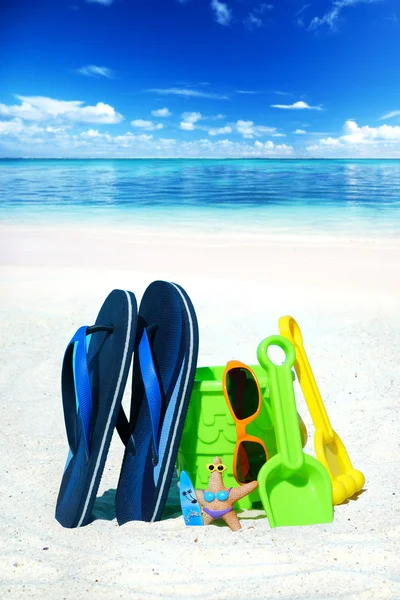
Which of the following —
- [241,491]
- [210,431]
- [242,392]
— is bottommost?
[241,491]

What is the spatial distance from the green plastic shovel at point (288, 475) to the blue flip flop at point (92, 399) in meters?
0.45

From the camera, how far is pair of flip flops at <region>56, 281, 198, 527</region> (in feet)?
7.29

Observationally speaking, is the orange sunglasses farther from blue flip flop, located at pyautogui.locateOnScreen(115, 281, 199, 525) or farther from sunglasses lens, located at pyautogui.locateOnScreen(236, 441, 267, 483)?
blue flip flop, located at pyautogui.locateOnScreen(115, 281, 199, 525)

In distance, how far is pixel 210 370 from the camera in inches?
102

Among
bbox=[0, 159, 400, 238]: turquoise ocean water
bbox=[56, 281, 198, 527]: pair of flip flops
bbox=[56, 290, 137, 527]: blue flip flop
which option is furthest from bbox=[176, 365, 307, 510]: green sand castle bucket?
bbox=[0, 159, 400, 238]: turquoise ocean water

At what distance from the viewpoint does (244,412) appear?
238 cm

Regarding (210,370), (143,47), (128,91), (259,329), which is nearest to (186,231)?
(259,329)

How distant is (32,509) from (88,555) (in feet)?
1.66

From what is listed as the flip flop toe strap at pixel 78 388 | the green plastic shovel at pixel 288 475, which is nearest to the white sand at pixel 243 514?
the green plastic shovel at pixel 288 475

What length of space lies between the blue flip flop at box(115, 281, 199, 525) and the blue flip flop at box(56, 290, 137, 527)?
87 millimetres

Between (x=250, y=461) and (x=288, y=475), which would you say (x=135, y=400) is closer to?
(x=250, y=461)

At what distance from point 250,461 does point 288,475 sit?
15 cm

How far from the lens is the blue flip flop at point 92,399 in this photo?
7.27 feet

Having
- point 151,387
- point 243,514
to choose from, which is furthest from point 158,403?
point 243,514
